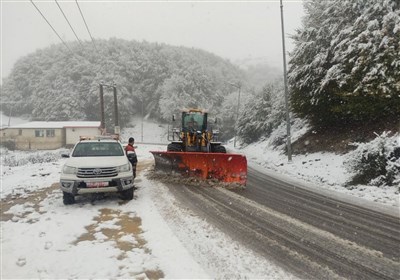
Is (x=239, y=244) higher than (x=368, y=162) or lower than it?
lower

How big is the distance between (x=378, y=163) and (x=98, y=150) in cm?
882

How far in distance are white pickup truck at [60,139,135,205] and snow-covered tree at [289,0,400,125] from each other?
11171mm

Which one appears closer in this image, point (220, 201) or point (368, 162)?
point (220, 201)

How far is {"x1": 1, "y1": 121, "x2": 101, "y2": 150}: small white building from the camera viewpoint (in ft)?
181

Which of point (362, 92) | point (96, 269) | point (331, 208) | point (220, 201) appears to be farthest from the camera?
point (362, 92)

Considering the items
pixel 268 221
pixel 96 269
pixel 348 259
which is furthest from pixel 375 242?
pixel 96 269

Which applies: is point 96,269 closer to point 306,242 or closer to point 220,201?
point 306,242

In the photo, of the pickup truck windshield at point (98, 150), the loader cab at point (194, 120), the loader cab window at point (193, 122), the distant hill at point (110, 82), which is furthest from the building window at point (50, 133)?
the pickup truck windshield at point (98, 150)

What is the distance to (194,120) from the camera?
15.8 meters

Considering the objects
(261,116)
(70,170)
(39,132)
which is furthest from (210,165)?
(39,132)

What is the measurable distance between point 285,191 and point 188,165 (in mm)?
3461

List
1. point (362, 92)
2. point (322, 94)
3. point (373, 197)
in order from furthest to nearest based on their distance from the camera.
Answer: point (322, 94) → point (362, 92) → point (373, 197)

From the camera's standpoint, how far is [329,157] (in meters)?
16.1

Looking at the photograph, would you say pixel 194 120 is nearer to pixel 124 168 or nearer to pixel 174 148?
pixel 174 148
